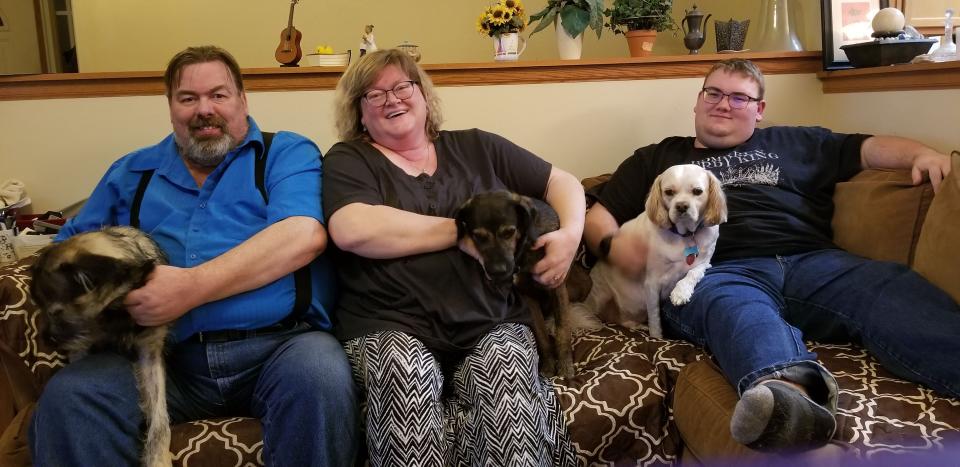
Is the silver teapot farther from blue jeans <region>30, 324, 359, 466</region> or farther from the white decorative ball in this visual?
blue jeans <region>30, 324, 359, 466</region>

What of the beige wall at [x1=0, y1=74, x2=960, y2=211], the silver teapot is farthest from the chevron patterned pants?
the silver teapot

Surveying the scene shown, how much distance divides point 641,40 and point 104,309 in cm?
244

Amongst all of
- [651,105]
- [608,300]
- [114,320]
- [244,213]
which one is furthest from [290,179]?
[651,105]

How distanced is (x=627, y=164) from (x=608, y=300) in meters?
0.53

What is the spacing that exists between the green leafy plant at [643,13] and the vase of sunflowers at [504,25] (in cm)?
43

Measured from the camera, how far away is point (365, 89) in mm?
2121

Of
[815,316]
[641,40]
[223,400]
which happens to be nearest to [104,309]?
[223,400]

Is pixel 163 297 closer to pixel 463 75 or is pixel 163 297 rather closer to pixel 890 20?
pixel 463 75

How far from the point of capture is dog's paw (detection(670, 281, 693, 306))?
2191 millimetres

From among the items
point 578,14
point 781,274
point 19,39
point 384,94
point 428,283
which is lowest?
point 781,274

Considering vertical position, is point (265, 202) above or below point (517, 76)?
below

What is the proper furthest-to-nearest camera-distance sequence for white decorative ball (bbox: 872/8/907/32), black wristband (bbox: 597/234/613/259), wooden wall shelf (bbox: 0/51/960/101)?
wooden wall shelf (bbox: 0/51/960/101)
white decorative ball (bbox: 872/8/907/32)
black wristband (bbox: 597/234/613/259)

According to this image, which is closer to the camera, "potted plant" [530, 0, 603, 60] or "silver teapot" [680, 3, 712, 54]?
"potted plant" [530, 0, 603, 60]

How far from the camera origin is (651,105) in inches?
122
